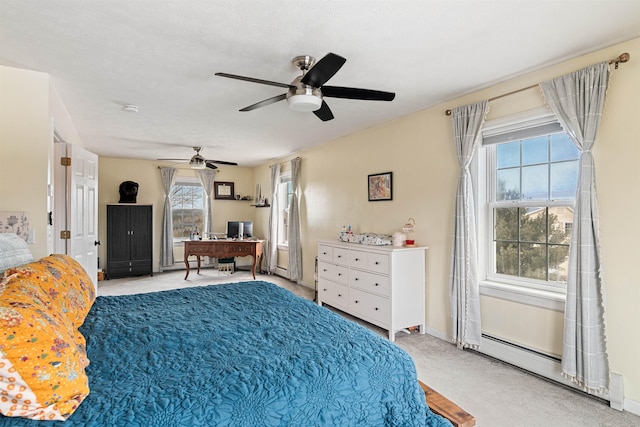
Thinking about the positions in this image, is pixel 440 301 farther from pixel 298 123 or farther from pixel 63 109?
pixel 63 109

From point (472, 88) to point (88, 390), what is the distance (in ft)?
11.4

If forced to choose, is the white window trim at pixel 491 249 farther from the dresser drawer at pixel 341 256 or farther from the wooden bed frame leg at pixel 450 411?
the dresser drawer at pixel 341 256

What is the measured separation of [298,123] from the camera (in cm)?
433

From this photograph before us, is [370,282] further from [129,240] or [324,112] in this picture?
[129,240]

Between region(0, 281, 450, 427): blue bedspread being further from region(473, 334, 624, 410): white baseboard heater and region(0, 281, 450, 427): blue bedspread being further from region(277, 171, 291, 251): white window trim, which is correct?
region(277, 171, 291, 251): white window trim

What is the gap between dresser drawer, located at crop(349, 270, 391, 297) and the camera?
3.59 meters

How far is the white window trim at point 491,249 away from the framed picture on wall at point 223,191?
19.6ft

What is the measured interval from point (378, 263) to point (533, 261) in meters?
1.43

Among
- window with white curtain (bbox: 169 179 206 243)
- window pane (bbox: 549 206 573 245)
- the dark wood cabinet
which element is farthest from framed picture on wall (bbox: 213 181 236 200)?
window pane (bbox: 549 206 573 245)

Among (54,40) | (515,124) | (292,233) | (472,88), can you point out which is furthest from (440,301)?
(54,40)

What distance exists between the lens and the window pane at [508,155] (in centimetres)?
306

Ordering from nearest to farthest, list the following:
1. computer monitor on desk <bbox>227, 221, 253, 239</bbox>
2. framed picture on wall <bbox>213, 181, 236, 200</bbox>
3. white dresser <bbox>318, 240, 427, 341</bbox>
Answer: white dresser <bbox>318, 240, 427, 341</bbox> < computer monitor on desk <bbox>227, 221, 253, 239</bbox> < framed picture on wall <bbox>213, 181, 236, 200</bbox>

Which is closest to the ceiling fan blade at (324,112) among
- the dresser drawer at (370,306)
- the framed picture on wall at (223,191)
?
the dresser drawer at (370,306)

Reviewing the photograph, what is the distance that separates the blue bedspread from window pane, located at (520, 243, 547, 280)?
1853mm
